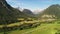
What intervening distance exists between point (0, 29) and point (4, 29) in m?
3.44

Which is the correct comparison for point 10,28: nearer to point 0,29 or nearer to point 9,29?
point 9,29

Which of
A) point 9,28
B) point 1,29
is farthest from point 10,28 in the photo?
point 1,29

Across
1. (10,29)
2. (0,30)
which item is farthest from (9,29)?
(0,30)

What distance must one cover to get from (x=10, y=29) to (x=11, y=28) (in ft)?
6.83

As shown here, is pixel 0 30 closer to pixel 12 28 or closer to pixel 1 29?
pixel 1 29

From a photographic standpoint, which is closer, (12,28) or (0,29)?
(0,29)

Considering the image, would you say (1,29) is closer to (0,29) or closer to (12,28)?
Result: (0,29)

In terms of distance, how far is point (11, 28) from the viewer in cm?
11819

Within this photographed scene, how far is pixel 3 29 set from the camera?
113 m

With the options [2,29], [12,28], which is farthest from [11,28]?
[2,29]

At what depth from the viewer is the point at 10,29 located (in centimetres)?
11625

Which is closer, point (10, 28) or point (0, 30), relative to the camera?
point (0, 30)

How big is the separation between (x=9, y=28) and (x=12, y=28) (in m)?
2.28

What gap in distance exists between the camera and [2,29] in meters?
112
